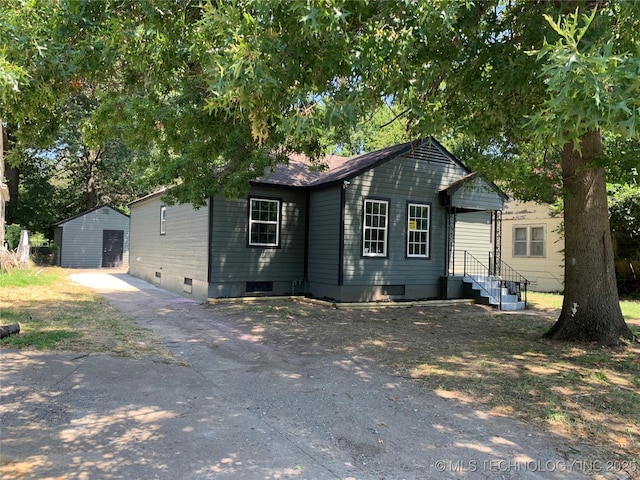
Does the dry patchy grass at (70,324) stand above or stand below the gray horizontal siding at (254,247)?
below

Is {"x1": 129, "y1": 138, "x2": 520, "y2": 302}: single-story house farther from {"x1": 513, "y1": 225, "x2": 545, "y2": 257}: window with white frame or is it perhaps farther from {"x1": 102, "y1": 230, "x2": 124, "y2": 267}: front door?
{"x1": 102, "y1": 230, "x2": 124, "y2": 267}: front door

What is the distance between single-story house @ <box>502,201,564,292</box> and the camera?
719 inches

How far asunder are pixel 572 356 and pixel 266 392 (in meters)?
4.73

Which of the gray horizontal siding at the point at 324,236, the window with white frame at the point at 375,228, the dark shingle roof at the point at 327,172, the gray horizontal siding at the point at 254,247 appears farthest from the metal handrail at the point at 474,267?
the gray horizontal siding at the point at 254,247

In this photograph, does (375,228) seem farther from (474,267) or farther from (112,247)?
(112,247)

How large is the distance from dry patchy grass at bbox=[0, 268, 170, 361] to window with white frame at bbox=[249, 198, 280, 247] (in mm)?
4343

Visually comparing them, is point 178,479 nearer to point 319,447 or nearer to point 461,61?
point 319,447

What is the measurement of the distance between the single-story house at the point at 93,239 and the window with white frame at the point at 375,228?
63.7 feet

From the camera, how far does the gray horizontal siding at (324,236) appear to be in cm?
1306

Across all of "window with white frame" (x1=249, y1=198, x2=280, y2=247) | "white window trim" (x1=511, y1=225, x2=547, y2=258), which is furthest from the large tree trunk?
"white window trim" (x1=511, y1=225, x2=547, y2=258)

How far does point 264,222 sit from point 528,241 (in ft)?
38.5

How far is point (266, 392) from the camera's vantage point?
5.14 m

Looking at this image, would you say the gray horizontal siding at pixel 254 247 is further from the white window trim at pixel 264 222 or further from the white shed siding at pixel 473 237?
the white shed siding at pixel 473 237

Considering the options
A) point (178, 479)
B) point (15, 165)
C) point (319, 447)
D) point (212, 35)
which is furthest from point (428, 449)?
point (15, 165)
